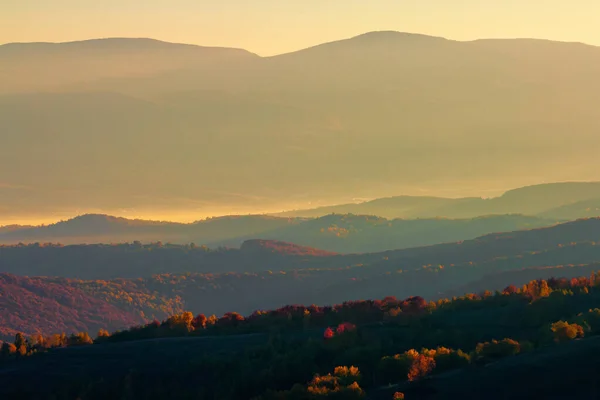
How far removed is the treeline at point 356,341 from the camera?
3962 inches

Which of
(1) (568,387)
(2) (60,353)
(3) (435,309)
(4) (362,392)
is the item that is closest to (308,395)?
(4) (362,392)

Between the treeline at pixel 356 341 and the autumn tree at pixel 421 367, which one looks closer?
the autumn tree at pixel 421 367

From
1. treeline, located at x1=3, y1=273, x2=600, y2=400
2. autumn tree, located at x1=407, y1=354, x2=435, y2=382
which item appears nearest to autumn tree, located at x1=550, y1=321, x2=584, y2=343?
treeline, located at x1=3, y1=273, x2=600, y2=400

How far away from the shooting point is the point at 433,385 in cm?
8712

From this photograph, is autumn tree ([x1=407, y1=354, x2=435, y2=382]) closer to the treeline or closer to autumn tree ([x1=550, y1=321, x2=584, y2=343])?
the treeline

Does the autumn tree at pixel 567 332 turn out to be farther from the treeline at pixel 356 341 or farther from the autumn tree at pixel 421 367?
the autumn tree at pixel 421 367

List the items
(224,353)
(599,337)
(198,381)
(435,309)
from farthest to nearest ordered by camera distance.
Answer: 1. (435,309)
2. (224,353)
3. (198,381)
4. (599,337)

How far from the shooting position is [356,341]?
412ft

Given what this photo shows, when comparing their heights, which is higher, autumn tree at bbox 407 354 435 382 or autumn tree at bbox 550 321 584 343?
autumn tree at bbox 550 321 584 343

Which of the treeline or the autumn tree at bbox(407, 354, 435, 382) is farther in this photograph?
the treeline

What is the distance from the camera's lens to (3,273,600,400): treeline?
101 meters

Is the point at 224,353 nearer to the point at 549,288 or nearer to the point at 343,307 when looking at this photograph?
the point at 343,307

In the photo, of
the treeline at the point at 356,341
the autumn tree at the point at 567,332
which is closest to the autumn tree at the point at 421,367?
the treeline at the point at 356,341

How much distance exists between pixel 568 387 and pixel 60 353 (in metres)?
61.1
